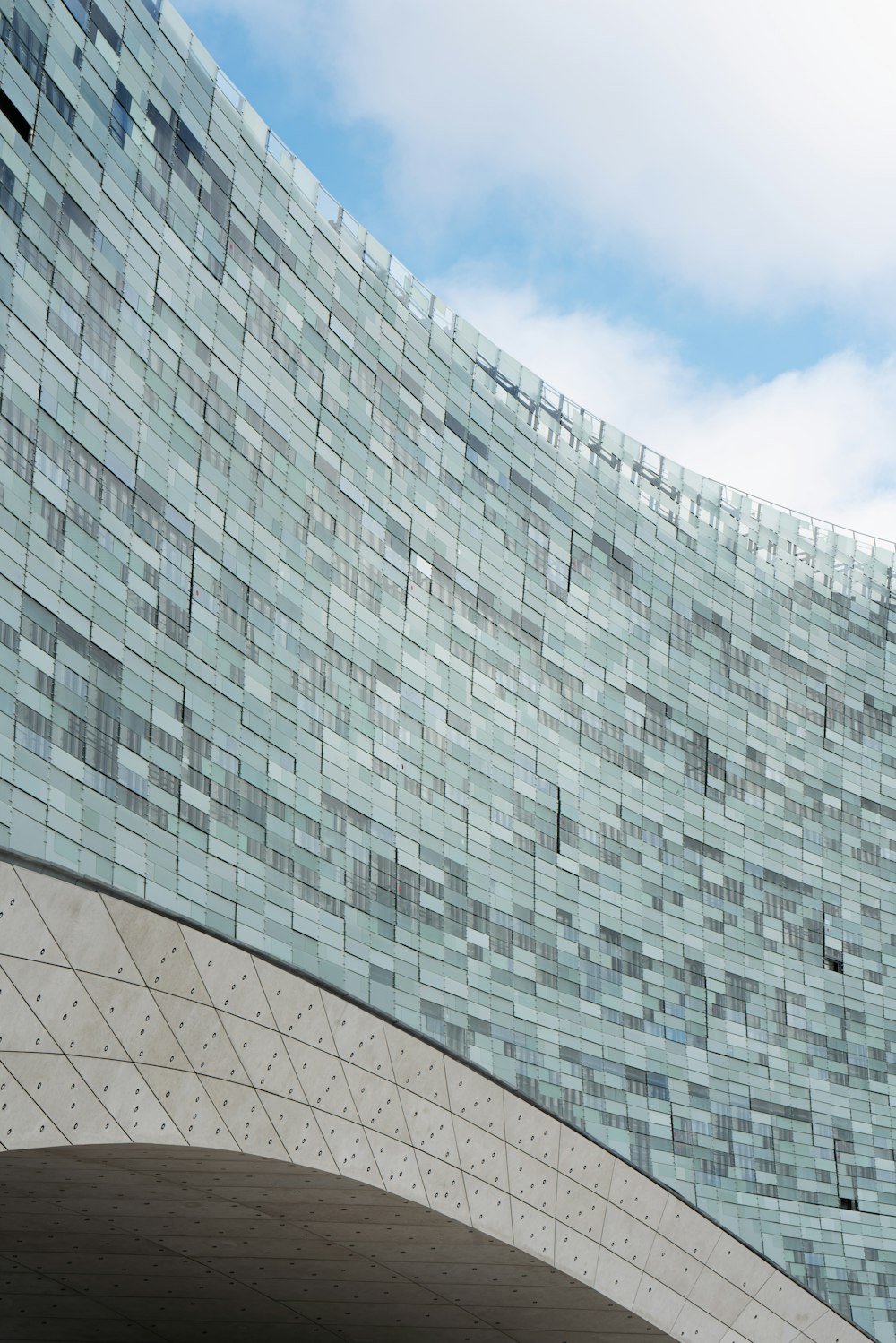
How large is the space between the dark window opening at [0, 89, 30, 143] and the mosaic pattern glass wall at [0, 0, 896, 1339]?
0.13 meters

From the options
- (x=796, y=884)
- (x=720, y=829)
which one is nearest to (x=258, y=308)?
(x=720, y=829)

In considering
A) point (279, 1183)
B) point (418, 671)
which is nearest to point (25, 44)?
point (418, 671)

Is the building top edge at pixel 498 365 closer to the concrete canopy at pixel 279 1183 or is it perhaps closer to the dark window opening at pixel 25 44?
the dark window opening at pixel 25 44

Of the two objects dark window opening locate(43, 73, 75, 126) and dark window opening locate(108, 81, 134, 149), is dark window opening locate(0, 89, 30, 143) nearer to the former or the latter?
dark window opening locate(43, 73, 75, 126)

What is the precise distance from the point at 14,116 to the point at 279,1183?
24969 mm

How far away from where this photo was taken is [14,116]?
34.2 metres

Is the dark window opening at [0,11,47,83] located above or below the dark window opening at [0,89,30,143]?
above

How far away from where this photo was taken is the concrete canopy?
3259 cm

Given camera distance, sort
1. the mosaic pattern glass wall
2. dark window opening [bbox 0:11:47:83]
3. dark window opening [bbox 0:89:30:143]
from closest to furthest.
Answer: dark window opening [bbox 0:89:30:143] → dark window opening [bbox 0:11:47:83] → the mosaic pattern glass wall

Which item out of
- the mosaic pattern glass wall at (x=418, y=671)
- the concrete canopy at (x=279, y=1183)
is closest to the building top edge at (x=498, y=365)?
the mosaic pattern glass wall at (x=418, y=671)

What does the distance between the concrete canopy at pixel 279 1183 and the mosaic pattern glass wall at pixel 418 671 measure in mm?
1676

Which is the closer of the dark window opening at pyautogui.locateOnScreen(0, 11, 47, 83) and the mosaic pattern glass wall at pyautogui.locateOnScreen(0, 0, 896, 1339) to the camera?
the dark window opening at pyautogui.locateOnScreen(0, 11, 47, 83)

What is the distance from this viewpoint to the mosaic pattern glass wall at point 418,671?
35.6m

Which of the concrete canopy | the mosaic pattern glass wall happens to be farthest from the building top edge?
the concrete canopy
